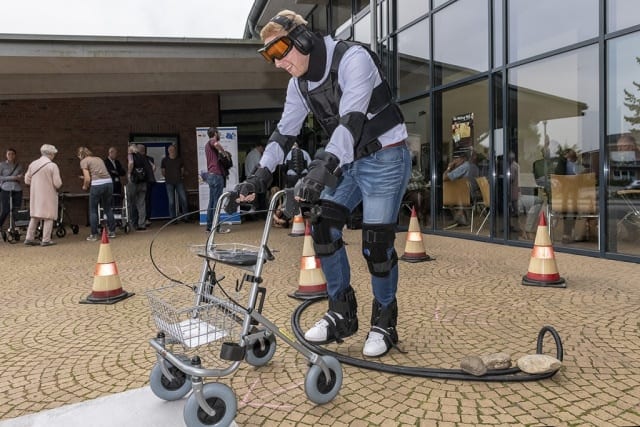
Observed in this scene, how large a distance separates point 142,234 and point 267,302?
6.78m

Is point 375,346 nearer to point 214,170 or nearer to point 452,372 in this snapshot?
point 452,372

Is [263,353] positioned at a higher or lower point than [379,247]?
lower

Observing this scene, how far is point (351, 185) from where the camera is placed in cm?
276

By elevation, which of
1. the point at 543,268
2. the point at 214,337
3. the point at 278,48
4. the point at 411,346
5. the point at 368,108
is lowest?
the point at 411,346

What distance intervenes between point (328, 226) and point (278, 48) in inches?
38.6

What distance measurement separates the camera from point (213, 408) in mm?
1897

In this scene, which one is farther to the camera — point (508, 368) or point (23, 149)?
point (23, 149)

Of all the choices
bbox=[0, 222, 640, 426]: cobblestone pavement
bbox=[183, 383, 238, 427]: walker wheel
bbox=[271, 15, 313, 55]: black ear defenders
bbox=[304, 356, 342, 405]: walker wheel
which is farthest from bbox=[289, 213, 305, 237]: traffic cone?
bbox=[183, 383, 238, 427]: walker wheel

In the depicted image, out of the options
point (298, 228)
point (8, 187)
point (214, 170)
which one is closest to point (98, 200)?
point (8, 187)

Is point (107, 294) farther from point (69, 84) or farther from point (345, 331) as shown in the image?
point (69, 84)

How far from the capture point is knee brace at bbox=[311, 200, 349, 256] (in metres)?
2.70

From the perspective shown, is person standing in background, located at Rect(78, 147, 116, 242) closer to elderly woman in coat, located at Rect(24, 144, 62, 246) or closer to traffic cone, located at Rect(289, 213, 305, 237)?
elderly woman in coat, located at Rect(24, 144, 62, 246)

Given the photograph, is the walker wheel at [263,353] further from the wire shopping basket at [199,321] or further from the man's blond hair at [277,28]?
the man's blond hair at [277,28]

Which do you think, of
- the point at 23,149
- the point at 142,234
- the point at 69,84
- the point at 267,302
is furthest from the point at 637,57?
the point at 23,149
